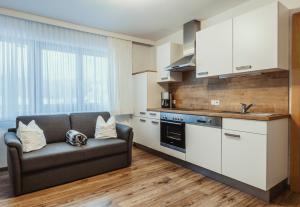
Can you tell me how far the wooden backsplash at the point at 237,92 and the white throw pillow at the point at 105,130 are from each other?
1486 millimetres

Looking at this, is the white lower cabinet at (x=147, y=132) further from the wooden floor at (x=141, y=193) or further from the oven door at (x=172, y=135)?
the wooden floor at (x=141, y=193)

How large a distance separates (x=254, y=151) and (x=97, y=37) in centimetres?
337

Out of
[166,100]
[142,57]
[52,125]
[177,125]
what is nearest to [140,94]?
[166,100]

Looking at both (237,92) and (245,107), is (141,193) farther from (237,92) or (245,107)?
(237,92)

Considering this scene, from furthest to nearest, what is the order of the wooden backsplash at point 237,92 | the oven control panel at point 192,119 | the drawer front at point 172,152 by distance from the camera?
the drawer front at point 172,152
the oven control panel at point 192,119
the wooden backsplash at point 237,92

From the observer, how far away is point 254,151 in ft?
6.81

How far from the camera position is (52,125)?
302cm

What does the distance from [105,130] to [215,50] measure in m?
2.16

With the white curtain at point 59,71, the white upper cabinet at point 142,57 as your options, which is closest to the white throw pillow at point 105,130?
the white curtain at point 59,71

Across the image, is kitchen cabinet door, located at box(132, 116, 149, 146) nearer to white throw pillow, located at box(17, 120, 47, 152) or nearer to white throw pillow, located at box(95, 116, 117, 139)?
white throw pillow, located at box(95, 116, 117, 139)

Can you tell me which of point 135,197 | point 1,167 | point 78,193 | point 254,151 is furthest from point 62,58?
point 254,151

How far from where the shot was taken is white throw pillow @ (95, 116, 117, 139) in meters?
3.18

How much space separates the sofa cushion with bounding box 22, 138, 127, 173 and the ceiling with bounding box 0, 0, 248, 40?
2.08m

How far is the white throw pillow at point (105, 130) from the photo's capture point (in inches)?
125
